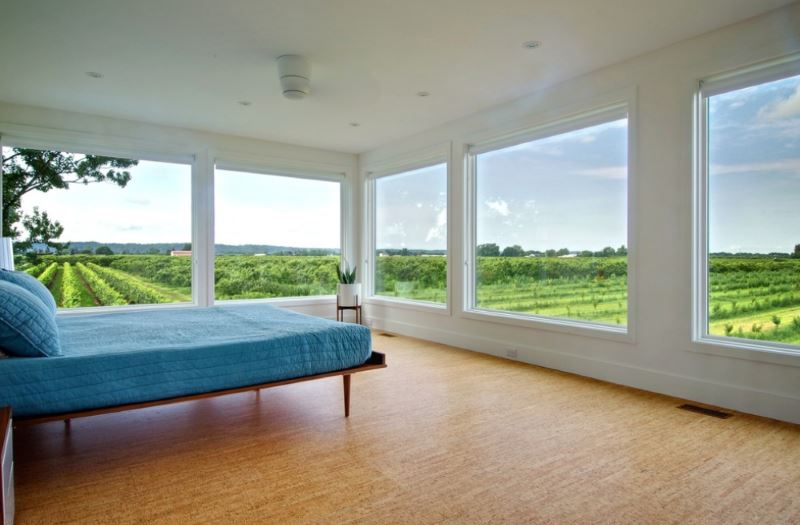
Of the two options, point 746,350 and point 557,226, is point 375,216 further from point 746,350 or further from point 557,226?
point 746,350

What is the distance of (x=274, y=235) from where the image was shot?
6246 millimetres

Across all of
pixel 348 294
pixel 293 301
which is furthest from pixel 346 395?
pixel 293 301

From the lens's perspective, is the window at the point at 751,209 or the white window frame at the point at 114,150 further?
the white window frame at the point at 114,150

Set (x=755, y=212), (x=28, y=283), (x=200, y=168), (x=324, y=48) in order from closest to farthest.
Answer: (x=28, y=283) < (x=755, y=212) < (x=324, y=48) < (x=200, y=168)

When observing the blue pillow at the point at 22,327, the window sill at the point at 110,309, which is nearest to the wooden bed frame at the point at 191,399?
the blue pillow at the point at 22,327

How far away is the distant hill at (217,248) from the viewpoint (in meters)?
5.00

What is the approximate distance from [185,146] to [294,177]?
1.44 m

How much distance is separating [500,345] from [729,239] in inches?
84.4

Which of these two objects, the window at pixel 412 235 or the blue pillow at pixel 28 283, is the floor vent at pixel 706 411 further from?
the blue pillow at pixel 28 283

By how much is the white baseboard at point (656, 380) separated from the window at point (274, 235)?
246 cm

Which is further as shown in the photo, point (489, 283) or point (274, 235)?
point (274, 235)

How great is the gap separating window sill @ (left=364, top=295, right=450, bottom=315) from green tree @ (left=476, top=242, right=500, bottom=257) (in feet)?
2.43

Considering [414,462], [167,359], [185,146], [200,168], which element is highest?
[185,146]

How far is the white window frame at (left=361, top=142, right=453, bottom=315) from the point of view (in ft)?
17.2
